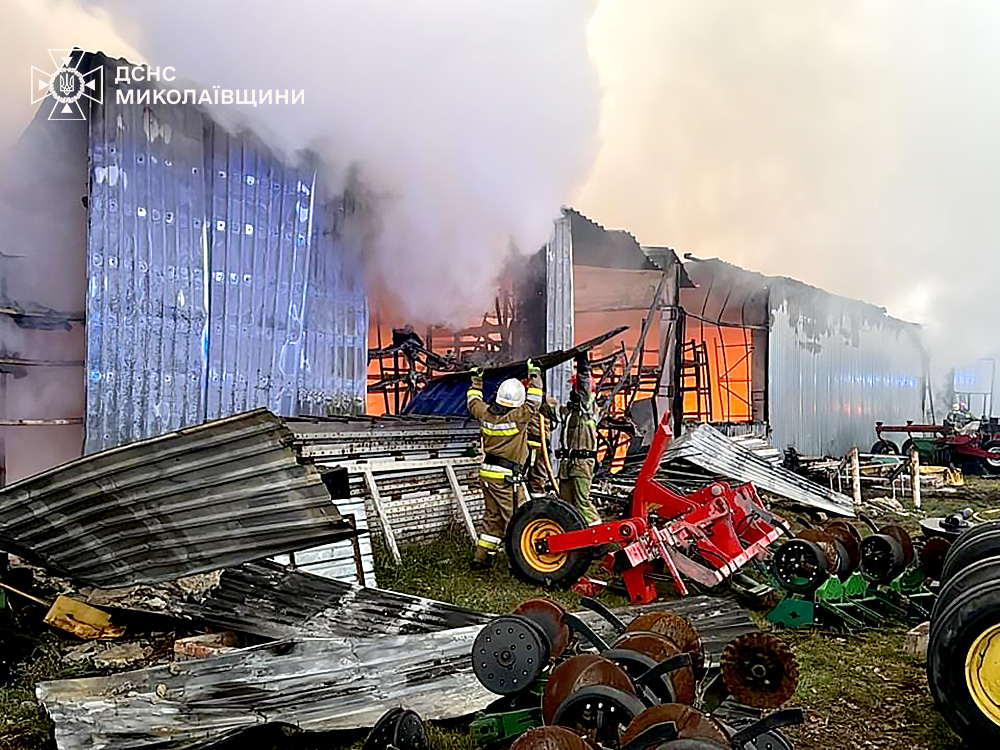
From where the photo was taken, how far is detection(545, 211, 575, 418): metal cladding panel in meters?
10.5

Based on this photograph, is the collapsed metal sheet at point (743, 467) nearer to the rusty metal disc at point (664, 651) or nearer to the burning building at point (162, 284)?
the burning building at point (162, 284)

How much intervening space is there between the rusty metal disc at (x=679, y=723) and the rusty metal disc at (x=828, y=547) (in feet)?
11.6

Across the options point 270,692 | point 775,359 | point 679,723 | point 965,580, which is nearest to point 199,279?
point 270,692

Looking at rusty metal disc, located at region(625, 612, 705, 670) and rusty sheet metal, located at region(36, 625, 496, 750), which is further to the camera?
rusty sheet metal, located at region(36, 625, 496, 750)

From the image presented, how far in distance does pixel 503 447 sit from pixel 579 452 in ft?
3.97

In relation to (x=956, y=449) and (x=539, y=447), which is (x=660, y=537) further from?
(x=956, y=449)

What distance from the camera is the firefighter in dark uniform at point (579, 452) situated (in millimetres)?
8203

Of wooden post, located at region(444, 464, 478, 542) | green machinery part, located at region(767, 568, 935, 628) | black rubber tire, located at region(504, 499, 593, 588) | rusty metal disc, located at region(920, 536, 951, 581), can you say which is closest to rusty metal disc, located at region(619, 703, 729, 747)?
green machinery part, located at region(767, 568, 935, 628)

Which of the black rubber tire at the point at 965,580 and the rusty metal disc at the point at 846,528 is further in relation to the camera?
the rusty metal disc at the point at 846,528

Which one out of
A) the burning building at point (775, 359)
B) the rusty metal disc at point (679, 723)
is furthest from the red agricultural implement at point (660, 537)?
the burning building at point (775, 359)

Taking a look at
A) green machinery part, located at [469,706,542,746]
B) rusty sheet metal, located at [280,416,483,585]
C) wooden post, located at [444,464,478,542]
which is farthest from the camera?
wooden post, located at [444,464,478,542]

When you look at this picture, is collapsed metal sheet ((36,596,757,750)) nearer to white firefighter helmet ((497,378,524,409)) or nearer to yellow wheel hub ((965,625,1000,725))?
yellow wheel hub ((965,625,1000,725))

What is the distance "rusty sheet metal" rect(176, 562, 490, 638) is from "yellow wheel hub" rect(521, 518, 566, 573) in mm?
1771

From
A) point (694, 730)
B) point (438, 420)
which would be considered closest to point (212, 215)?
point (438, 420)
